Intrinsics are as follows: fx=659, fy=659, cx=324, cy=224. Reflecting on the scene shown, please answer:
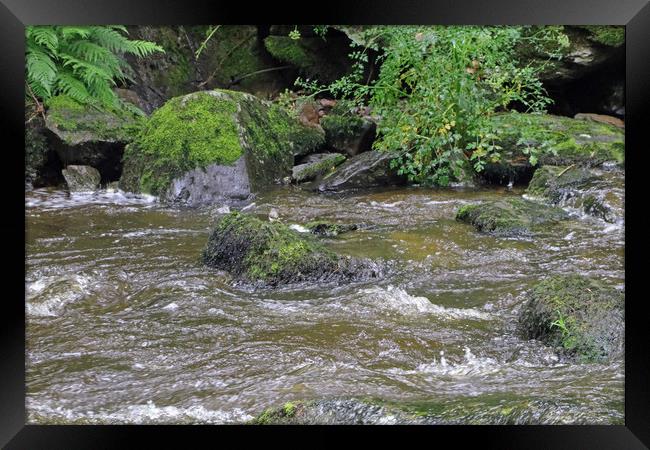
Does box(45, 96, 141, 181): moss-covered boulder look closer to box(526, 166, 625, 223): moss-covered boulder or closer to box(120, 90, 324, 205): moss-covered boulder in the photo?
box(120, 90, 324, 205): moss-covered boulder

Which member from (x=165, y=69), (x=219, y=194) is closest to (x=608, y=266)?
(x=219, y=194)

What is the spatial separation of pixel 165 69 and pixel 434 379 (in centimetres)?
792

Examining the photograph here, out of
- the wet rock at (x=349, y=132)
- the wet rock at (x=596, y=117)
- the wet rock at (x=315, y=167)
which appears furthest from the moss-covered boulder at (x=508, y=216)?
the wet rock at (x=349, y=132)

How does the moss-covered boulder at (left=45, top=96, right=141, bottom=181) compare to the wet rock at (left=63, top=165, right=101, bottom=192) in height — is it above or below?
above

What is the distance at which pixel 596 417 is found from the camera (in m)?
2.30

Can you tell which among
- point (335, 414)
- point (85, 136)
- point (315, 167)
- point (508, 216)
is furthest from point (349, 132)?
point (335, 414)

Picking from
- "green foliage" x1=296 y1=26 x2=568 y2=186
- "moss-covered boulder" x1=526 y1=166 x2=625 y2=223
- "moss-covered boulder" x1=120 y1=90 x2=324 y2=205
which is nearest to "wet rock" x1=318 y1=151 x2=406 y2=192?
"green foliage" x1=296 y1=26 x2=568 y2=186

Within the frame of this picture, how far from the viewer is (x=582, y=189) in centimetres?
609

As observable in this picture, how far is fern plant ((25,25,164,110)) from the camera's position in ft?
18.2

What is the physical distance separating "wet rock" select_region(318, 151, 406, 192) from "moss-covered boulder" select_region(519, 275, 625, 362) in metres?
3.68

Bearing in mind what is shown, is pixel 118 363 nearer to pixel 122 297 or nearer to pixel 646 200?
pixel 122 297

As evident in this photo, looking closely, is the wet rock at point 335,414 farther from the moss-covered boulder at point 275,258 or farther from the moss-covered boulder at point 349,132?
the moss-covered boulder at point 349,132

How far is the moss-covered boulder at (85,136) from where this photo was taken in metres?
6.96

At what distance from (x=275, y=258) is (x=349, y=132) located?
455 cm
